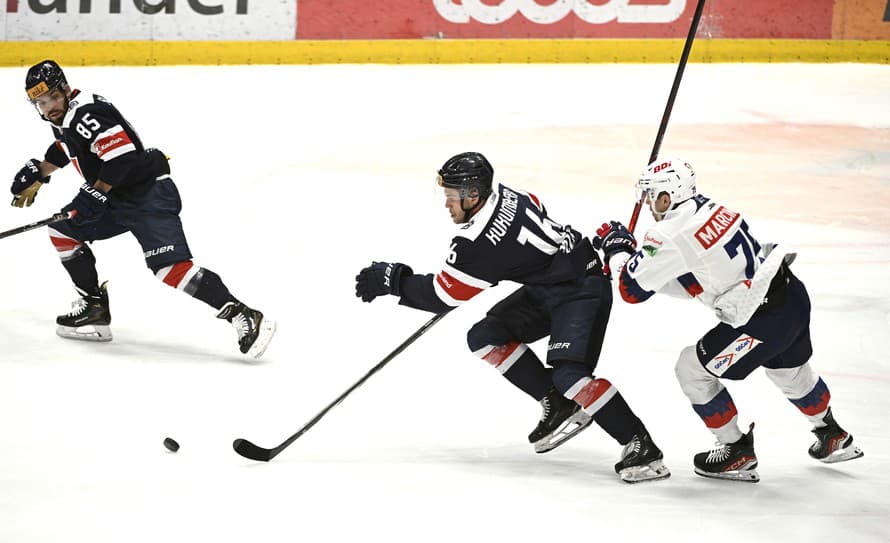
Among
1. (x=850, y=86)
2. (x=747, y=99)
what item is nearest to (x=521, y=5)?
(x=747, y=99)

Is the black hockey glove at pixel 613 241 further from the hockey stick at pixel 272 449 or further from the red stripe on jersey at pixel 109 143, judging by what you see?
the red stripe on jersey at pixel 109 143

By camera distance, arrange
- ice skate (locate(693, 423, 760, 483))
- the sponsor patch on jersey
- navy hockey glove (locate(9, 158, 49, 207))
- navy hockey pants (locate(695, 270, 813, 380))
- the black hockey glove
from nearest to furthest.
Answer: the sponsor patch on jersey < navy hockey pants (locate(695, 270, 813, 380)) < ice skate (locate(693, 423, 760, 483)) < the black hockey glove < navy hockey glove (locate(9, 158, 49, 207))

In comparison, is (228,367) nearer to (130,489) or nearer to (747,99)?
(130,489)

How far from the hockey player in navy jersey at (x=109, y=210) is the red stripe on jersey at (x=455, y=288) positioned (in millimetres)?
1384

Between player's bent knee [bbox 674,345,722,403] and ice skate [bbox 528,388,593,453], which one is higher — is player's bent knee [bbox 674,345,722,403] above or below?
above

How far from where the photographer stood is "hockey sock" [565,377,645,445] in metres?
3.98

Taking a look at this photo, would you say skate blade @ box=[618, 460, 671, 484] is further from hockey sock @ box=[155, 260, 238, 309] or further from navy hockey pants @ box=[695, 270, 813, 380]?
hockey sock @ box=[155, 260, 238, 309]

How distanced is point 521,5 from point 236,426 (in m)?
7.10

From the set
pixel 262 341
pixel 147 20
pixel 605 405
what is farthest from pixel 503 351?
pixel 147 20

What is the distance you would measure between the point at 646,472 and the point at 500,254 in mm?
814

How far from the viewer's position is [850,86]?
34.1 ft

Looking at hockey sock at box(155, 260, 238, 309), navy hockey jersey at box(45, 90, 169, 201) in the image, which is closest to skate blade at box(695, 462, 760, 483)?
hockey sock at box(155, 260, 238, 309)

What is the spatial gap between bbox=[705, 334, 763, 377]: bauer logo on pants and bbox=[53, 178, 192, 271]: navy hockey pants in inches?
90.2

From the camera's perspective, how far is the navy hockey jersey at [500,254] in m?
3.97
